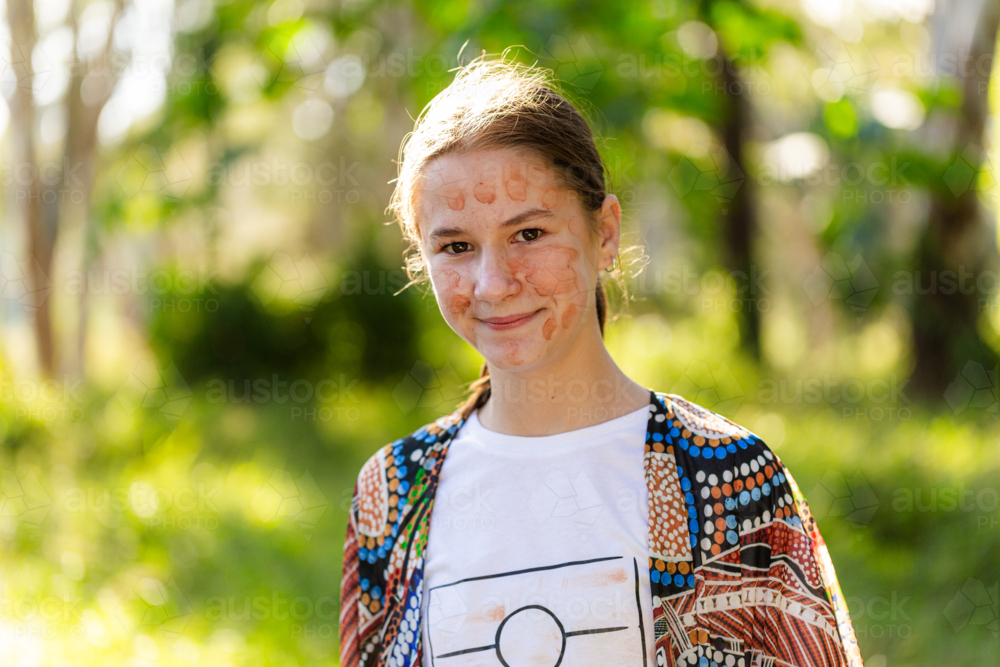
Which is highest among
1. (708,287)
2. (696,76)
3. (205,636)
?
(708,287)

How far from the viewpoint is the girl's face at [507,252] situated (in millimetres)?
1424

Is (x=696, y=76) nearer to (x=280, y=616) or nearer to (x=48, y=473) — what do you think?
(x=280, y=616)

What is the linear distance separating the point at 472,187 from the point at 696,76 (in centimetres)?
349

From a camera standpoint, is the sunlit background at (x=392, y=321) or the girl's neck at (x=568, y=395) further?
the sunlit background at (x=392, y=321)

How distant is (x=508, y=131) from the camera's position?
57.4 inches

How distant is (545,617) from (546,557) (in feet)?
0.32

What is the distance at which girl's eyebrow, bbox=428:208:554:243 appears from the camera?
55.7 inches

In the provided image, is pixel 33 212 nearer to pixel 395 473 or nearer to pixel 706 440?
pixel 395 473

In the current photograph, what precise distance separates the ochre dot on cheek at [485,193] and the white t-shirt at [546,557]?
45 centimetres

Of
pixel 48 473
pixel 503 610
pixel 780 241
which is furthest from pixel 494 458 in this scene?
pixel 780 241

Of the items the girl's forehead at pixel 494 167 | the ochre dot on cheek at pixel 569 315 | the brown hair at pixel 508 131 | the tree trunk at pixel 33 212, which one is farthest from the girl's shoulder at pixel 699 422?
the tree trunk at pixel 33 212

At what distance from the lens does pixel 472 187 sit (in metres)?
1.43

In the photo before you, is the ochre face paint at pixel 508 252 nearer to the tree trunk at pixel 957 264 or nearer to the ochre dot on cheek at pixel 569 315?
the ochre dot on cheek at pixel 569 315

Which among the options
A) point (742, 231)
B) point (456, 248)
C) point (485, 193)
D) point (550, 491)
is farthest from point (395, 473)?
point (742, 231)
